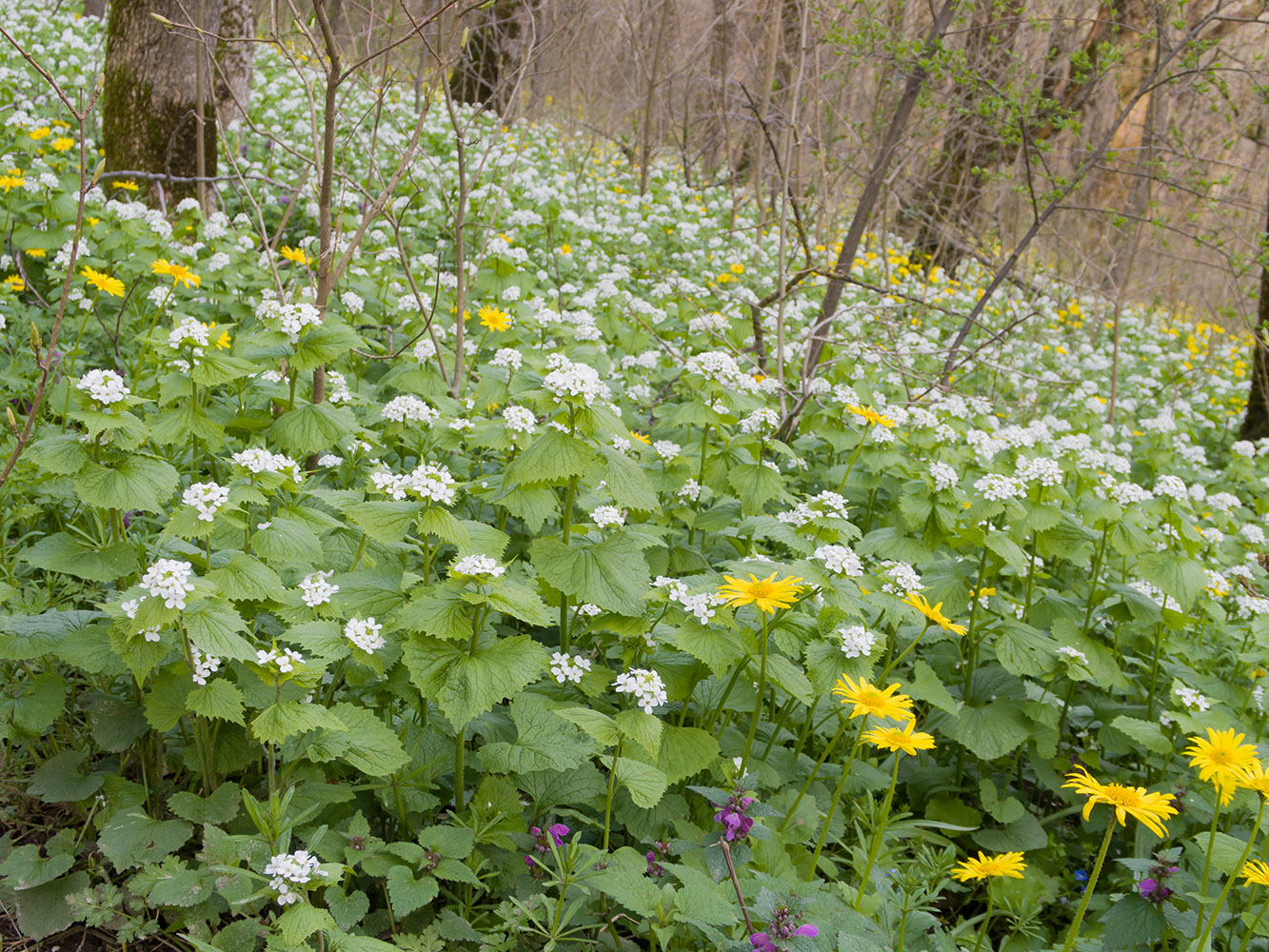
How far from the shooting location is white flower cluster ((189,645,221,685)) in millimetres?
1766

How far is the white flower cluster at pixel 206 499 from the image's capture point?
6.04ft

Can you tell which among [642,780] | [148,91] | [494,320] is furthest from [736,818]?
[148,91]

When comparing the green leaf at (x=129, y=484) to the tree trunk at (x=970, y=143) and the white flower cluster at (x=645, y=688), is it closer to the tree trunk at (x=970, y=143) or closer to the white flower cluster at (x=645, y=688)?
the white flower cluster at (x=645, y=688)

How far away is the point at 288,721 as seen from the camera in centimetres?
170

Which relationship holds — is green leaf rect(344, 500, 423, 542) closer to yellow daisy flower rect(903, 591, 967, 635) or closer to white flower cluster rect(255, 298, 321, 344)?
white flower cluster rect(255, 298, 321, 344)

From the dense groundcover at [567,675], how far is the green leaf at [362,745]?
0.01m

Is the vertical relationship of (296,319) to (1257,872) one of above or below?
above

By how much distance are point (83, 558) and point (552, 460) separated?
109 cm

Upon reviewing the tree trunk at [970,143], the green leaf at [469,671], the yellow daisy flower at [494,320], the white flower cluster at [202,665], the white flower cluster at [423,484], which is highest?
the tree trunk at [970,143]

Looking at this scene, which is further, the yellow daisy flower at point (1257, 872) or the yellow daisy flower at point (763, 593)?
the yellow daisy flower at point (763, 593)

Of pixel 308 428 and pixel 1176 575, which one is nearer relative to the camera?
pixel 308 428

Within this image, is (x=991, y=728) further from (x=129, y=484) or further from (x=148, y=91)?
(x=148, y=91)

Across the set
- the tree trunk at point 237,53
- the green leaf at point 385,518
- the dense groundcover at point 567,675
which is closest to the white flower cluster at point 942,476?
the dense groundcover at point 567,675

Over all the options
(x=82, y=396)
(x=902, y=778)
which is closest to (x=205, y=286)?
(x=82, y=396)
